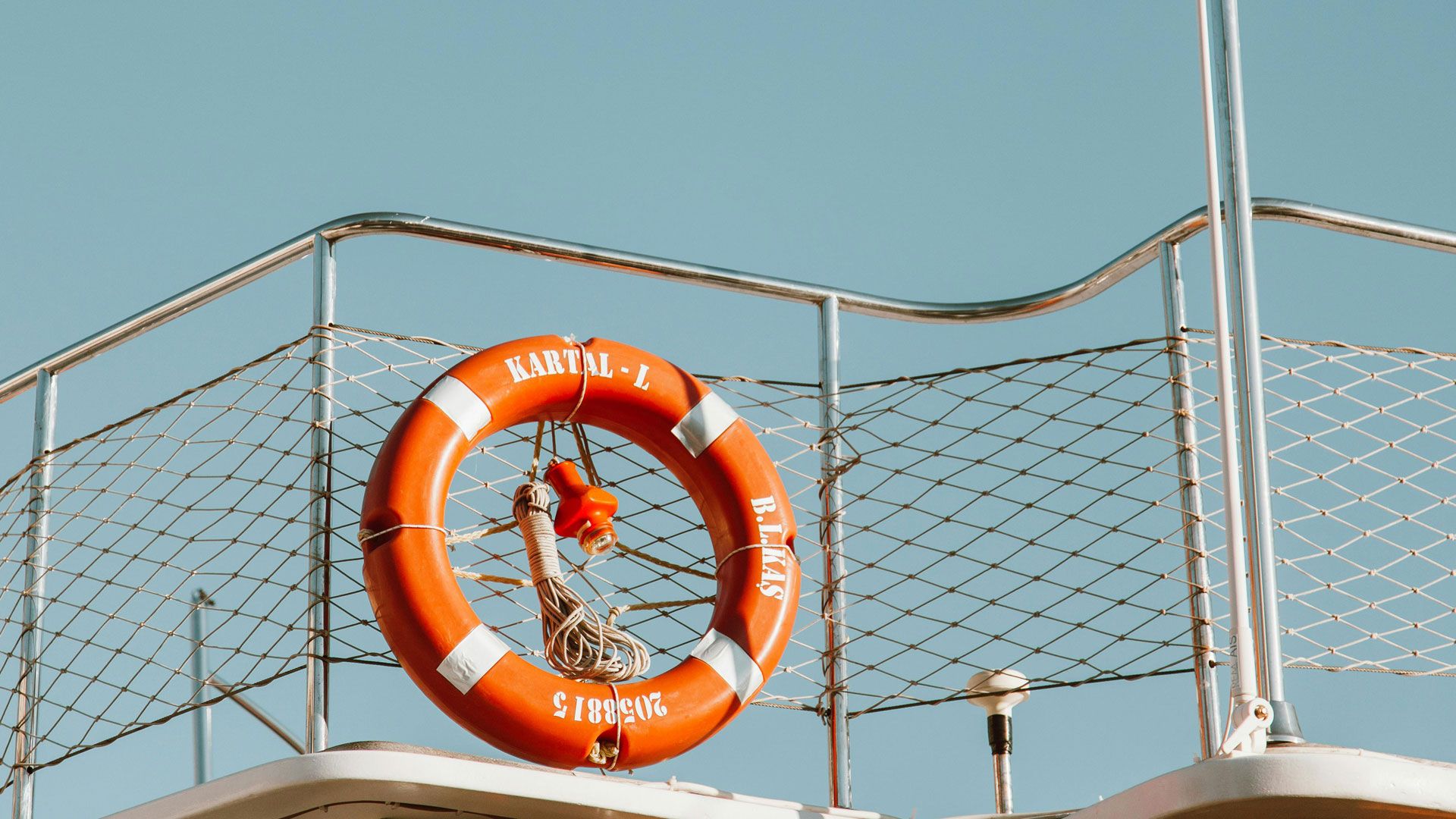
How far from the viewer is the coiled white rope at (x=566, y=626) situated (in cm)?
247

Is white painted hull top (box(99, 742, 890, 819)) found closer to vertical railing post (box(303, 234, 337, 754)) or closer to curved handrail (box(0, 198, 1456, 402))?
vertical railing post (box(303, 234, 337, 754))

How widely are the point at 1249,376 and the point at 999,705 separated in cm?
85

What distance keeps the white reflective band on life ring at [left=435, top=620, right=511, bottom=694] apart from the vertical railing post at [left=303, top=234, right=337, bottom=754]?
0.15 m

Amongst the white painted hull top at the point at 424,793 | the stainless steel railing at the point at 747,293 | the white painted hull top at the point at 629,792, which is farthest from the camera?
the stainless steel railing at the point at 747,293

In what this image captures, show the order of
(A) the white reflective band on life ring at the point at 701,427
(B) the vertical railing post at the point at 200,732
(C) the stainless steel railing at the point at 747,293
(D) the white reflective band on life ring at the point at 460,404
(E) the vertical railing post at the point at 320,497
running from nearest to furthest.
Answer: (E) the vertical railing post at the point at 320,497
(C) the stainless steel railing at the point at 747,293
(D) the white reflective band on life ring at the point at 460,404
(A) the white reflective band on life ring at the point at 701,427
(B) the vertical railing post at the point at 200,732

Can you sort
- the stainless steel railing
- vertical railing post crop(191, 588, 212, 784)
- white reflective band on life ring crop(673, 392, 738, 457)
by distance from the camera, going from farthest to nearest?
vertical railing post crop(191, 588, 212, 784), white reflective band on life ring crop(673, 392, 738, 457), the stainless steel railing


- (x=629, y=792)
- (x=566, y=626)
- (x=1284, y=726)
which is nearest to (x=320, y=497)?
(x=566, y=626)

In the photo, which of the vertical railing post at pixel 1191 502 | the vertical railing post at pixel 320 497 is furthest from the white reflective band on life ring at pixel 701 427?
the vertical railing post at pixel 1191 502

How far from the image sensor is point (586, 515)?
101 inches

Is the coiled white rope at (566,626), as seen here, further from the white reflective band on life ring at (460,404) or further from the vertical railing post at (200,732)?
the vertical railing post at (200,732)

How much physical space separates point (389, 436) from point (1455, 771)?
1.42m

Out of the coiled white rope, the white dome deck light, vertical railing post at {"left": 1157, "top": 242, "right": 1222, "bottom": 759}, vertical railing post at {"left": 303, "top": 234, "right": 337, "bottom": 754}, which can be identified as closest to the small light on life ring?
the coiled white rope

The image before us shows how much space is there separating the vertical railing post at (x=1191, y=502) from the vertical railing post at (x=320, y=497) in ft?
3.62

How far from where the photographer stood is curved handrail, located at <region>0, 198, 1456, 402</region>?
8.45 ft
